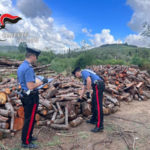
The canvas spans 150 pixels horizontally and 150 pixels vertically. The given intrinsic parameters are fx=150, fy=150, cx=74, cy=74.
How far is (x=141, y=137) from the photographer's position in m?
4.28

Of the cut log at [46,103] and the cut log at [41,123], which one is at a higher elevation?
the cut log at [46,103]

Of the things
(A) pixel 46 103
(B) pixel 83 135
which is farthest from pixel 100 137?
(A) pixel 46 103

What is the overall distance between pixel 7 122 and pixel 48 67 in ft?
48.8

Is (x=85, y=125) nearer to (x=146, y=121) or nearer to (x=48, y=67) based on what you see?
(x=146, y=121)

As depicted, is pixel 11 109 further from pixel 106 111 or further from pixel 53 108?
pixel 106 111

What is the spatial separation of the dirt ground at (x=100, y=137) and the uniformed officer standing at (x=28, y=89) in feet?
1.54

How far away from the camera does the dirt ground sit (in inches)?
151

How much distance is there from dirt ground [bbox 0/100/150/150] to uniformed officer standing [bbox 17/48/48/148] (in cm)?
47

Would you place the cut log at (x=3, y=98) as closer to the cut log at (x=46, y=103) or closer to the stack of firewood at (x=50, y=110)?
the stack of firewood at (x=50, y=110)

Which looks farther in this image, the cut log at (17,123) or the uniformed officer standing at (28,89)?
the cut log at (17,123)

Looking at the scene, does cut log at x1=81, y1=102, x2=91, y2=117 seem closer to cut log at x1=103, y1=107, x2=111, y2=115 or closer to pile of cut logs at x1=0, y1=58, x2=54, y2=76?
cut log at x1=103, y1=107, x2=111, y2=115

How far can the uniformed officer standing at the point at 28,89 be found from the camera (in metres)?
3.31

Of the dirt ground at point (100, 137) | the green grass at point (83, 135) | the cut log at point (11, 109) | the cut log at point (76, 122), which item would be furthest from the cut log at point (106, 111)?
the cut log at point (11, 109)

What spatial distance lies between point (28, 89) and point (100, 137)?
2475mm
